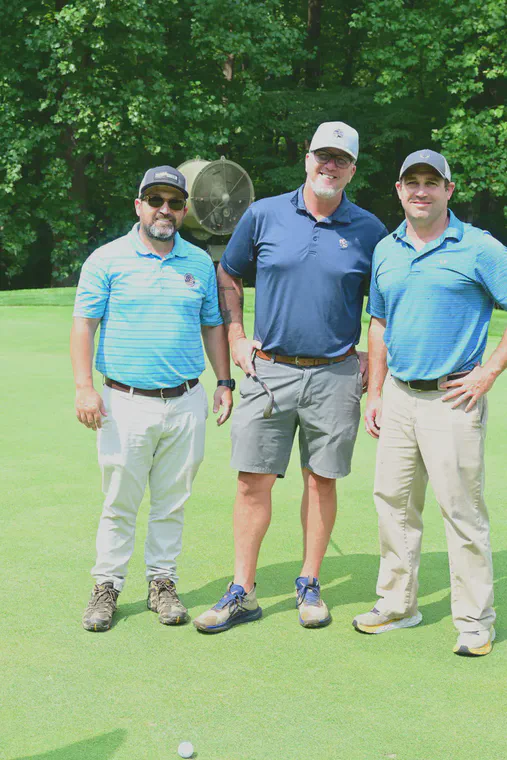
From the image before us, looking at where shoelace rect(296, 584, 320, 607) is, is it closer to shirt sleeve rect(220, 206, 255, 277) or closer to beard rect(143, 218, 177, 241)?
shirt sleeve rect(220, 206, 255, 277)

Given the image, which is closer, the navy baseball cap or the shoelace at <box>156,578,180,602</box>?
the navy baseball cap

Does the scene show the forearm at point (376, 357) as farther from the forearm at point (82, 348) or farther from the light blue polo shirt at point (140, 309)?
the forearm at point (82, 348)

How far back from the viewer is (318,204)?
12.9 ft

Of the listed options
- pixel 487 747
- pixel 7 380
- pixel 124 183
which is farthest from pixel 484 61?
pixel 487 747

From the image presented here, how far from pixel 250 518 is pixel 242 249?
114cm

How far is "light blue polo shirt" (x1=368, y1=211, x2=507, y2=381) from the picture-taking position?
11.8ft

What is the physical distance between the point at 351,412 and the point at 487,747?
156 cm

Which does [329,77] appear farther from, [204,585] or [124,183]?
[204,585]

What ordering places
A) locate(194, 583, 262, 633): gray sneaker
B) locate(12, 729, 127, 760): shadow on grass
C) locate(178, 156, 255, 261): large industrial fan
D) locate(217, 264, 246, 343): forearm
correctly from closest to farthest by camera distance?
locate(12, 729, 127, 760): shadow on grass
locate(194, 583, 262, 633): gray sneaker
locate(217, 264, 246, 343): forearm
locate(178, 156, 255, 261): large industrial fan

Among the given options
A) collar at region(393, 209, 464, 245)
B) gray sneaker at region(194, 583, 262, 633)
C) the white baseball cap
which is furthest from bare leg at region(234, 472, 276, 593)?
the white baseball cap

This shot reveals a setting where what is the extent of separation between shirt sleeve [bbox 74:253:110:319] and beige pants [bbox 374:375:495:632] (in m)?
1.20

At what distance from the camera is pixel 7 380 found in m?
9.46

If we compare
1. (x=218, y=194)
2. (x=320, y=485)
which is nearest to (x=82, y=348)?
(x=320, y=485)

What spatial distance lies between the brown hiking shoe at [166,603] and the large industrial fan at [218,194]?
15708mm
